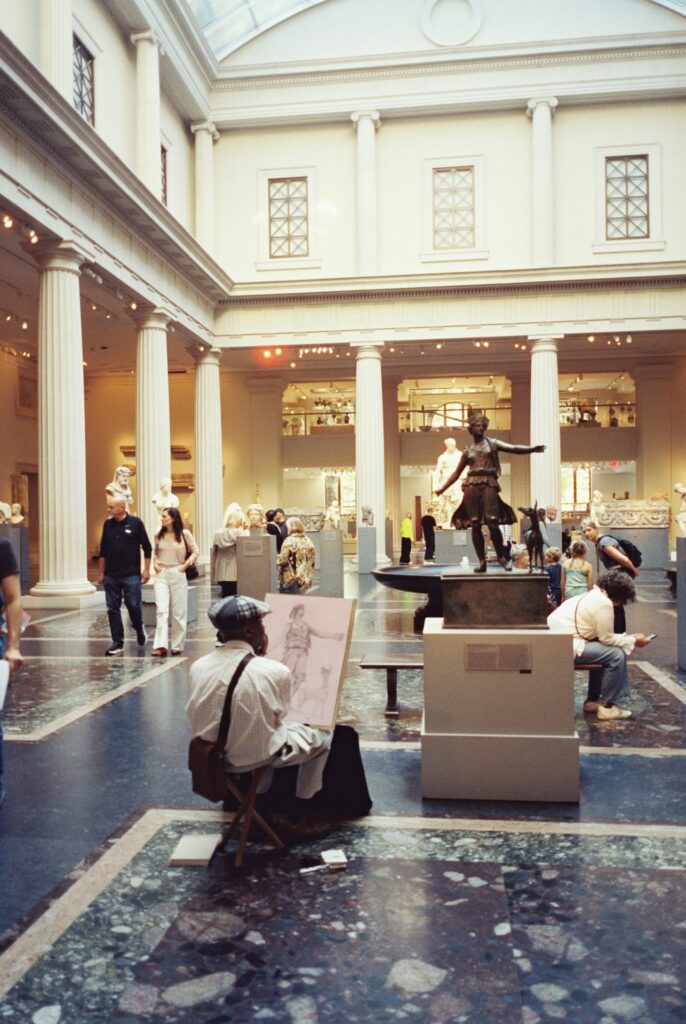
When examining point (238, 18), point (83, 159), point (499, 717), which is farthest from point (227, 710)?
point (238, 18)

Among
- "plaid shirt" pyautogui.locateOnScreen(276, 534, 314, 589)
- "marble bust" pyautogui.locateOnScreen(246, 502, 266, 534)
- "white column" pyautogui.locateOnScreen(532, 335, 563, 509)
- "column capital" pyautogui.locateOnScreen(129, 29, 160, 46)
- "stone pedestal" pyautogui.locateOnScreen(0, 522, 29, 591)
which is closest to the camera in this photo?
"plaid shirt" pyautogui.locateOnScreen(276, 534, 314, 589)

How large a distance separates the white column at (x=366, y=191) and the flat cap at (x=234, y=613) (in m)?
20.7

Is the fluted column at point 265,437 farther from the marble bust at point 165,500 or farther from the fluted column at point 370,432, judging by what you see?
the marble bust at point 165,500

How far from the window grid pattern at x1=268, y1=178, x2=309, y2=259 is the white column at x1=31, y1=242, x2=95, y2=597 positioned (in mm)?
10951

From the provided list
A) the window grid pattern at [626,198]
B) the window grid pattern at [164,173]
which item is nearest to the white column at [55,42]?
the window grid pattern at [164,173]

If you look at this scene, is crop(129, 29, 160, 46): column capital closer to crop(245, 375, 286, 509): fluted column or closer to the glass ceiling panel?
the glass ceiling panel

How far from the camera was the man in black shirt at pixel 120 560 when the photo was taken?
9453mm

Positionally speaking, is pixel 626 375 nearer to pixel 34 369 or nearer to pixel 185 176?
pixel 185 176

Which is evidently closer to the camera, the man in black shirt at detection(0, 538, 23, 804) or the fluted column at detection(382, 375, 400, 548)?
the man in black shirt at detection(0, 538, 23, 804)

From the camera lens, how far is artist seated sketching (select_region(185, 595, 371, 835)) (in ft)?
12.1

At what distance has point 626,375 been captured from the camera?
29812 mm

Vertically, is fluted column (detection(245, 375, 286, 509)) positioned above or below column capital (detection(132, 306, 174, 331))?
below

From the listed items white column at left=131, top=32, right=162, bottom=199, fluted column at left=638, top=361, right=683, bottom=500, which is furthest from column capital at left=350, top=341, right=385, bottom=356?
fluted column at left=638, top=361, right=683, bottom=500

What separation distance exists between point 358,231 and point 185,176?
5300mm
